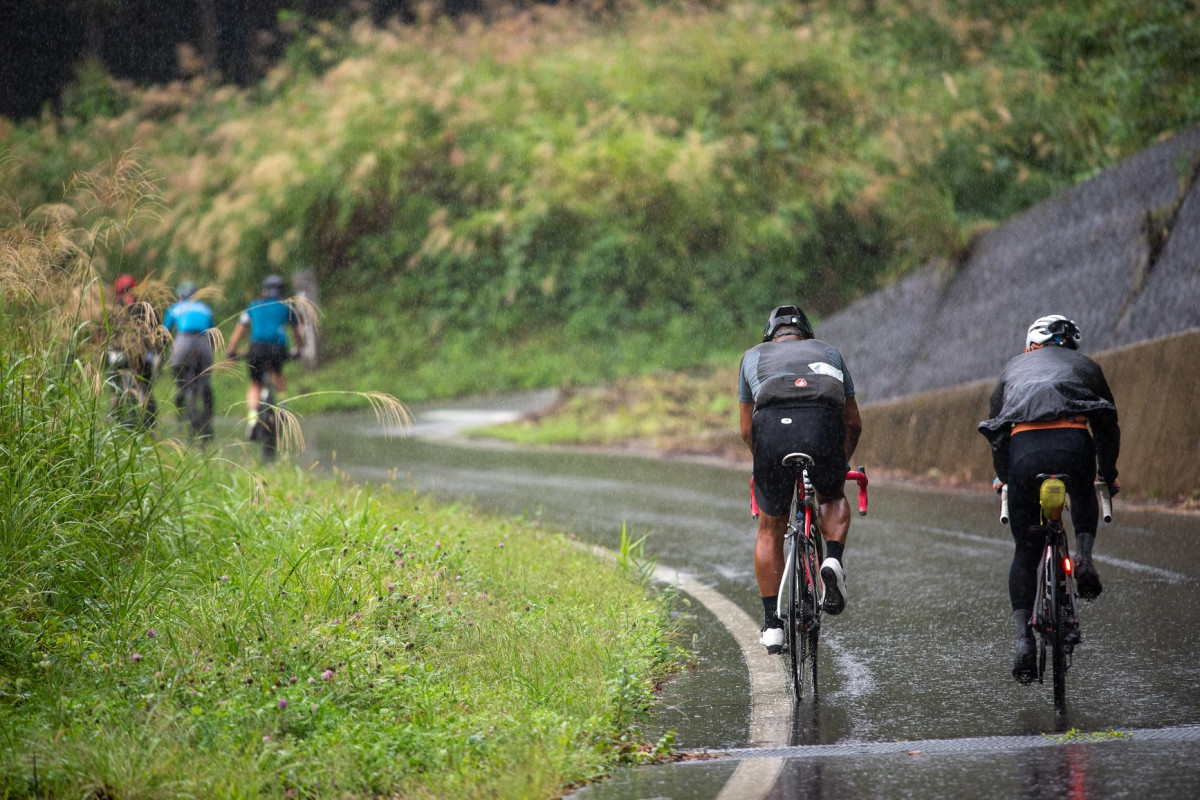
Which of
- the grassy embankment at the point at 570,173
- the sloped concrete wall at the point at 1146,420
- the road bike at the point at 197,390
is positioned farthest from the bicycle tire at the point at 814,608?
the grassy embankment at the point at 570,173

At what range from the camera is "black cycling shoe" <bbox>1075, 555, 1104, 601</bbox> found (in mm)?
5938

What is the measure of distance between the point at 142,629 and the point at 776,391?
314 centimetres

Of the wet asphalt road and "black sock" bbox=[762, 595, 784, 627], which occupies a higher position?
"black sock" bbox=[762, 595, 784, 627]

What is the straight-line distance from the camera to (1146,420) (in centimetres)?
1151

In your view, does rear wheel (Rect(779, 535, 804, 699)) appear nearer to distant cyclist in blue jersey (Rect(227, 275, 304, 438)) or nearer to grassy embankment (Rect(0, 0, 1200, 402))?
distant cyclist in blue jersey (Rect(227, 275, 304, 438))

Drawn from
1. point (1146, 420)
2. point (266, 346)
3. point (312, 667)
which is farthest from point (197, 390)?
point (312, 667)

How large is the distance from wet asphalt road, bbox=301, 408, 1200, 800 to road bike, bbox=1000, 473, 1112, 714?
21cm

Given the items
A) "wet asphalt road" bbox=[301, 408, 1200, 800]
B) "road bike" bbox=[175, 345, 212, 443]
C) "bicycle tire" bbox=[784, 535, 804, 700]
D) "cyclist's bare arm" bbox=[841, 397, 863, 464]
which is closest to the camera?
"wet asphalt road" bbox=[301, 408, 1200, 800]

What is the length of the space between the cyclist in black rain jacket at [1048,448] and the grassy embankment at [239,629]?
6.04 ft

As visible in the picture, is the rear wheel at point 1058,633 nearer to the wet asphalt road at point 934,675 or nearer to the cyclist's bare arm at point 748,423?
the wet asphalt road at point 934,675

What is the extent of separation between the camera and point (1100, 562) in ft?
30.2

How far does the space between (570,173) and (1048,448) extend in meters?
23.0

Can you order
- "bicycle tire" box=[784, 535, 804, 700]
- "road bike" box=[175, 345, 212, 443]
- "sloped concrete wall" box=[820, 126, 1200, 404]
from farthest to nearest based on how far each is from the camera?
"road bike" box=[175, 345, 212, 443]
"sloped concrete wall" box=[820, 126, 1200, 404]
"bicycle tire" box=[784, 535, 804, 700]

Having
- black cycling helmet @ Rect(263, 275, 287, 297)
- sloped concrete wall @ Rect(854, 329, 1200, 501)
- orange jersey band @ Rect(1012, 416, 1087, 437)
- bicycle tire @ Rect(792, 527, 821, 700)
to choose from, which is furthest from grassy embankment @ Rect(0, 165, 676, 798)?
black cycling helmet @ Rect(263, 275, 287, 297)
